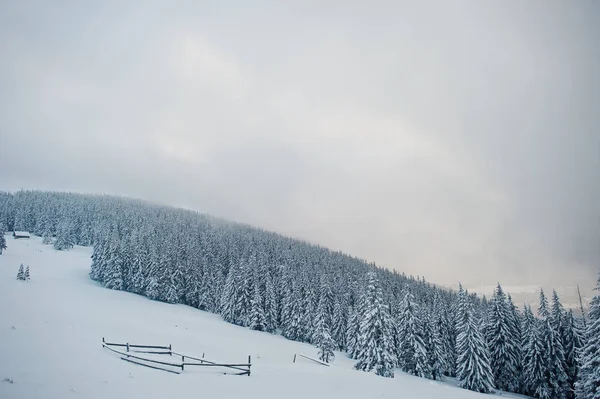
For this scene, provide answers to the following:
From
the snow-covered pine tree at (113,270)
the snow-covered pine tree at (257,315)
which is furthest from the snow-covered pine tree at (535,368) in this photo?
the snow-covered pine tree at (113,270)

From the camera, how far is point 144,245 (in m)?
89.4

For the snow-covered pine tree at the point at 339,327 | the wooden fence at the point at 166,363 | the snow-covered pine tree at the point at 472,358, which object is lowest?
the snow-covered pine tree at the point at 339,327

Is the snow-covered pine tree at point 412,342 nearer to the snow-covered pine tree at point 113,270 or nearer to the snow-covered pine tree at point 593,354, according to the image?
the snow-covered pine tree at point 593,354

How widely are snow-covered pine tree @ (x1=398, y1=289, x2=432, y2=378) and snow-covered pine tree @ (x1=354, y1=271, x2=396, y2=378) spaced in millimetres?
13614

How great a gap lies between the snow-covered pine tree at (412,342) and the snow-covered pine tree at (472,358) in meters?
5.63

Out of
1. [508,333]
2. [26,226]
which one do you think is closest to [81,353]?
[508,333]

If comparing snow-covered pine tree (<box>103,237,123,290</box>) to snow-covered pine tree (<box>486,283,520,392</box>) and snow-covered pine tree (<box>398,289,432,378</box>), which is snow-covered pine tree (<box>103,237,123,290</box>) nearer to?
snow-covered pine tree (<box>398,289,432,378</box>)

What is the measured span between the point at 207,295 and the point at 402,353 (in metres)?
51.6

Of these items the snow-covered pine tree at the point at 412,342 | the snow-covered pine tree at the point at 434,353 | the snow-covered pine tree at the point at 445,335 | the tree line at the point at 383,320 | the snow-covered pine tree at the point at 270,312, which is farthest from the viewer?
the snow-covered pine tree at the point at 270,312

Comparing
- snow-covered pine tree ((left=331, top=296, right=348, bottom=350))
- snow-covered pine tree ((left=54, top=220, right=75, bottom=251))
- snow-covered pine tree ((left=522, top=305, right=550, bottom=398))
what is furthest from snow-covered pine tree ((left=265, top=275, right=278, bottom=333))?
snow-covered pine tree ((left=54, top=220, right=75, bottom=251))

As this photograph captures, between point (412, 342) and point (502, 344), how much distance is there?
16099 millimetres

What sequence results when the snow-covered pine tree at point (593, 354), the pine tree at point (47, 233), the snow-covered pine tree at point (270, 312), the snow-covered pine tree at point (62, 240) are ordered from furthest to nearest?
the pine tree at point (47, 233), the snow-covered pine tree at point (62, 240), the snow-covered pine tree at point (270, 312), the snow-covered pine tree at point (593, 354)

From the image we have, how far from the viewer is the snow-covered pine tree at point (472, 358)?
4436 centimetres

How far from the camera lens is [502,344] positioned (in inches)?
2067
